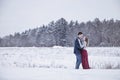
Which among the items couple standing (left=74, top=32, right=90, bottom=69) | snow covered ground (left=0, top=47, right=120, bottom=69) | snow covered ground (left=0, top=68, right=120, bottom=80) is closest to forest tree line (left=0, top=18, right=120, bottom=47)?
snow covered ground (left=0, top=47, right=120, bottom=69)

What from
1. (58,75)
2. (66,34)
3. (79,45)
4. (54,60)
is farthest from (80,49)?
(66,34)

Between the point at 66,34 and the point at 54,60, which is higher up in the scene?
the point at 66,34

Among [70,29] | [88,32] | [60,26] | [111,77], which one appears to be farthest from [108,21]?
[111,77]

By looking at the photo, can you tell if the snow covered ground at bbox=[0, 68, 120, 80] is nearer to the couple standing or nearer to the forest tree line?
the couple standing

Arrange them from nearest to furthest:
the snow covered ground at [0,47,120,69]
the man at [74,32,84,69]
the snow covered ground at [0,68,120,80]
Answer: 1. the snow covered ground at [0,68,120,80]
2. the man at [74,32,84,69]
3. the snow covered ground at [0,47,120,69]

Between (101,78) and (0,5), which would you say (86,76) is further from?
(0,5)

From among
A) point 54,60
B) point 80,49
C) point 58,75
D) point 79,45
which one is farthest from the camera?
point 54,60

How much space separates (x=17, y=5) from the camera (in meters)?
9.99

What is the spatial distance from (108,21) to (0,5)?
35287mm

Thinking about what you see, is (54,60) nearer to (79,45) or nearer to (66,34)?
(79,45)

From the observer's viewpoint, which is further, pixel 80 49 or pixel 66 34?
pixel 66 34

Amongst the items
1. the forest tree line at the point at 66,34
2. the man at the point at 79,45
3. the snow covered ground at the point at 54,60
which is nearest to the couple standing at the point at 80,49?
the man at the point at 79,45

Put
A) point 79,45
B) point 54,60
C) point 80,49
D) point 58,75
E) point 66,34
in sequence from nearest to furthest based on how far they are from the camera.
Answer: point 58,75 < point 79,45 < point 80,49 < point 54,60 < point 66,34

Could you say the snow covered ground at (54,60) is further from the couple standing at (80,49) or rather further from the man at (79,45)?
the man at (79,45)
